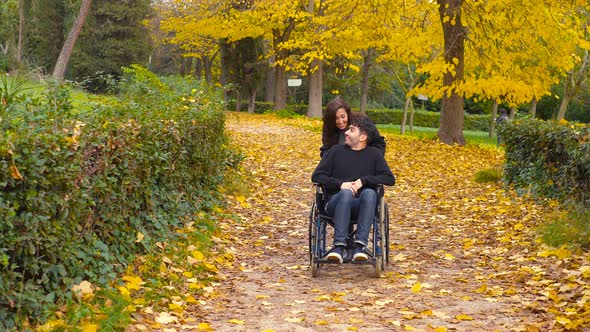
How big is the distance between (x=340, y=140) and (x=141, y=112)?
1.96 m

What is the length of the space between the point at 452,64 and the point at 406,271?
1060cm

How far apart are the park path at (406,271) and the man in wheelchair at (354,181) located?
0.36 meters

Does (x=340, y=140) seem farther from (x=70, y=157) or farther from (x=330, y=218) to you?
(x=70, y=157)

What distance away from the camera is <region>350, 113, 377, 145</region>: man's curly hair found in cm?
729

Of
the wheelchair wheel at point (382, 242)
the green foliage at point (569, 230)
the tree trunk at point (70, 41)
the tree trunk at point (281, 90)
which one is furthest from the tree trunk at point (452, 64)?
the tree trunk at point (281, 90)

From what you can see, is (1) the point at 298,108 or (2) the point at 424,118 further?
(2) the point at 424,118

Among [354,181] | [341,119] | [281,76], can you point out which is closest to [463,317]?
[354,181]

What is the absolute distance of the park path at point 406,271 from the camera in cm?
550

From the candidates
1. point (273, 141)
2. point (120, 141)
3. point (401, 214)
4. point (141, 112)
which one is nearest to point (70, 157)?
point (120, 141)

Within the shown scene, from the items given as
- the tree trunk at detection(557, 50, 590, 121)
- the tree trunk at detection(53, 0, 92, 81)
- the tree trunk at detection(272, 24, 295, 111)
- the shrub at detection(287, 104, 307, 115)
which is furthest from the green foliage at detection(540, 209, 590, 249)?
the shrub at detection(287, 104, 307, 115)

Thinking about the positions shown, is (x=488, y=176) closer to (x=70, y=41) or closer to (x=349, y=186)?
(x=349, y=186)

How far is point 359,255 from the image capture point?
6.67 m

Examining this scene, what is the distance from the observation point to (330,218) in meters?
7.04

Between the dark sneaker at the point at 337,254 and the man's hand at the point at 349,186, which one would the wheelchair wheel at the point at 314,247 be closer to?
the dark sneaker at the point at 337,254
